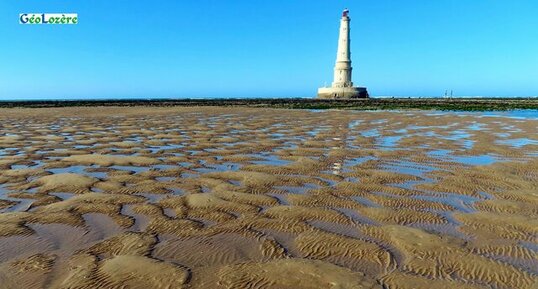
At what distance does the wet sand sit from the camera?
176 inches

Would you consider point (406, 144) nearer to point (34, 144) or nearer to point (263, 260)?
point (263, 260)

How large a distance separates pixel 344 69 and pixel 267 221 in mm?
81137

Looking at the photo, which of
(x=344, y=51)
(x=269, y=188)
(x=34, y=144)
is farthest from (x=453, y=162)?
(x=344, y=51)

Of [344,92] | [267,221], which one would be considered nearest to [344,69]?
[344,92]

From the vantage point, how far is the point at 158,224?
6.07 meters

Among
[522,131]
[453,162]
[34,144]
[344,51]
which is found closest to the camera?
[453,162]

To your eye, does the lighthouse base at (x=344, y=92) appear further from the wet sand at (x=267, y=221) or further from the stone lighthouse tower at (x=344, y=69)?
the wet sand at (x=267, y=221)

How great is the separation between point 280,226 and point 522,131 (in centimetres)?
1929

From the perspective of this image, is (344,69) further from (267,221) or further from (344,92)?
(267,221)

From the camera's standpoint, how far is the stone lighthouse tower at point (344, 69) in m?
83.3

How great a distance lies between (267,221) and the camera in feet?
20.6

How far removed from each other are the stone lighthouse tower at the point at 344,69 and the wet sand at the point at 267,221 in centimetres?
A: 7287

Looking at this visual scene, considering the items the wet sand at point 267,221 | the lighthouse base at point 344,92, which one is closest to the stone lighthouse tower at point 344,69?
the lighthouse base at point 344,92

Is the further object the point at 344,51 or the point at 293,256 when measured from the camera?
the point at 344,51
